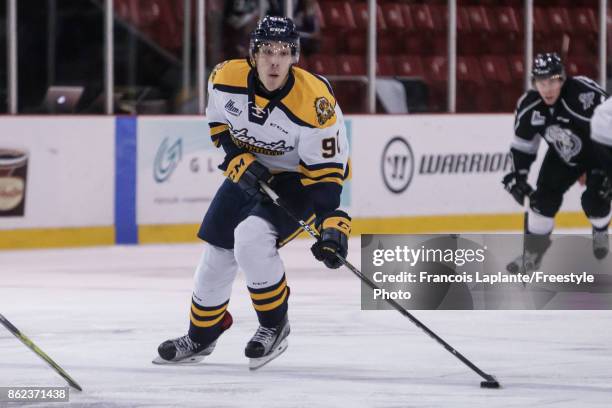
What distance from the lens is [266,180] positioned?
512 centimetres

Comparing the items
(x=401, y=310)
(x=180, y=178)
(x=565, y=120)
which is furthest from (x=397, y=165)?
(x=401, y=310)

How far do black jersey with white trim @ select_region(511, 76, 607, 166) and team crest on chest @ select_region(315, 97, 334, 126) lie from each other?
A: 3.23 m

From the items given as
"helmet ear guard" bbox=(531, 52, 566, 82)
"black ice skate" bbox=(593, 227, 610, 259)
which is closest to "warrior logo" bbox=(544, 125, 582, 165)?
"helmet ear guard" bbox=(531, 52, 566, 82)

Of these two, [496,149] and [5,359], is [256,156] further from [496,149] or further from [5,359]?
[496,149]

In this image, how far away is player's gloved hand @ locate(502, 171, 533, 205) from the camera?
8141 millimetres

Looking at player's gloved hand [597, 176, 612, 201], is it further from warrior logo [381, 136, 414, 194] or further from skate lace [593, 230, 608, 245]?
warrior logo [381, 136, 414, 194]

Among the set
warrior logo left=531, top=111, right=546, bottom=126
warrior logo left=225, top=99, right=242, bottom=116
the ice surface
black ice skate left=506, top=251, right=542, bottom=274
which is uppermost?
warrior logo left=225, top=99, right=242, bottom=116

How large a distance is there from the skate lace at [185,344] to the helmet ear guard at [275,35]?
3.26 feet

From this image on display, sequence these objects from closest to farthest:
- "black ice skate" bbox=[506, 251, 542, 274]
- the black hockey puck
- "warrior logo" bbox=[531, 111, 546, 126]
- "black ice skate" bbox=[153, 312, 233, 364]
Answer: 1. the black hockey puck
2. "black ice skate" bbox=[153, 312, 233, 364]
3. "warrior logo" bbox=[531, 111, 546, 126]
4. "black ice skate" bbox=[506, 251, 542, 274]

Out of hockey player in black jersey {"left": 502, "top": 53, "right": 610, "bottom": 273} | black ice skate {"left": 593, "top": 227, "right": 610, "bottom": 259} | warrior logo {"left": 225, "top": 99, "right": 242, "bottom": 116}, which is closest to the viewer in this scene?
warrior logo {"left": 225, "top": 99, "right": 242, "bottom": 116}

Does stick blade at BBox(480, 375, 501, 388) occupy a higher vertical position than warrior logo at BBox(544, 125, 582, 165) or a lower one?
lower

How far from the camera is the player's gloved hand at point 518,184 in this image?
8.14m

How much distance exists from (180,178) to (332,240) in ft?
18.7

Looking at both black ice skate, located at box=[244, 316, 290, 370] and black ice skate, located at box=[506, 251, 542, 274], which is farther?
black ice skate, located at box=[506, 251, 542, 274]
